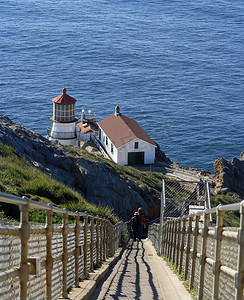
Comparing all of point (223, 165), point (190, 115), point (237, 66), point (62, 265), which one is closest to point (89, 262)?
point (62, 265)

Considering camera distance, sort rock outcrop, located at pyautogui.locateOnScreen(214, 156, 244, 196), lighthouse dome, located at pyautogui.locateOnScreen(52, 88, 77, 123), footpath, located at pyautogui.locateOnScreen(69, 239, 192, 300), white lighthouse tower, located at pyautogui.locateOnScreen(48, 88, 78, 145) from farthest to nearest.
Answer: white lighthouse tower, located at pyautogui.locateOnScreen(48, 88, 78, 145)
lighthouse dome, located at pyautogui.locateOnScreen(52, 88, 77, 123)
rock outcrop, located at pyautogui.locateOnScreen(214, 156, 244, 196)
footpath, located at pyautogui.locateOnScreen(69, 239, 192, 300)

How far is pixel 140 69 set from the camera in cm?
10462

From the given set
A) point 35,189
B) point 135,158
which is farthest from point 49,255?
point 135,158

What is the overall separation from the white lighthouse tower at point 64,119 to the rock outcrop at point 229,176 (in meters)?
16.1

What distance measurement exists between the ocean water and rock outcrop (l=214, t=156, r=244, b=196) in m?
12.9

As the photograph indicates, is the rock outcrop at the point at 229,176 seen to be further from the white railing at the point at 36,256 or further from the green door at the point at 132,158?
the white railing at the point at 36,256

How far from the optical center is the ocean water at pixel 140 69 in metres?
74.8

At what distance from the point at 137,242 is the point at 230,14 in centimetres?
16265

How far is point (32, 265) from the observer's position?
4434 millimetres

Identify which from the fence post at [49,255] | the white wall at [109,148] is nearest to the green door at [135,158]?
the white wall at [109,148]

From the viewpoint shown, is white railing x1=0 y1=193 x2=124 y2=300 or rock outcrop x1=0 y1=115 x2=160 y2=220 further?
rock outcrop x1=0 y1=115 x2=160 y2=220

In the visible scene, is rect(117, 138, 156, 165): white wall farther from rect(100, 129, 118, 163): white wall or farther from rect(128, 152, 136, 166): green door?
rect(100, 129, 118, 163): white wall

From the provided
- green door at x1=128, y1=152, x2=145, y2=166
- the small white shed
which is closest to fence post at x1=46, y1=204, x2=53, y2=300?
the small white shed

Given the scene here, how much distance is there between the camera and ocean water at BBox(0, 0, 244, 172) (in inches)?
2945
